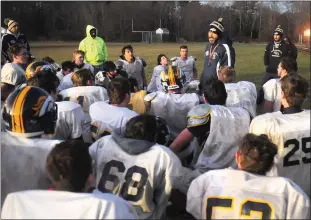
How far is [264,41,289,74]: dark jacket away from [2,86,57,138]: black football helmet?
7.89 m

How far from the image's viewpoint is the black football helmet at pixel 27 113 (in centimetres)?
348

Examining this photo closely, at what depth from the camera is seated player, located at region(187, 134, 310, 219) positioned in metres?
2.77

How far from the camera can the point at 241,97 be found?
5.73m

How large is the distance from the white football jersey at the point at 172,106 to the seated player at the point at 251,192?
2633mm

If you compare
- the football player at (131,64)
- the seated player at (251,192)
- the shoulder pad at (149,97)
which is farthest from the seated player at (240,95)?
the football player at (131,64)

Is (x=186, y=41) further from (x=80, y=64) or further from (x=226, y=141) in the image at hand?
(x=226, y=141)

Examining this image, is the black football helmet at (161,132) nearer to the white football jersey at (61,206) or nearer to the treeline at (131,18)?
the white football jersey at (61,206)

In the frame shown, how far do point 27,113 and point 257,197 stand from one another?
1955 millimetres

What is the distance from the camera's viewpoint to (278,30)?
1077cm

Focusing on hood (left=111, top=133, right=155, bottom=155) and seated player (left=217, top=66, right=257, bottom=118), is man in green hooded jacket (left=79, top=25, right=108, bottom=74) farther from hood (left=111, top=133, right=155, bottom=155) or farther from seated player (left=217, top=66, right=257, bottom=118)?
hood (left=111, top=133, right=155, bottom=155)

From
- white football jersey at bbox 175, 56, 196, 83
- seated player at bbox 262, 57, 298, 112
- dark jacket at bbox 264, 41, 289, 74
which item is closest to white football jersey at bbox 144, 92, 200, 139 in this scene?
seated player at bbox 262, 57, 298, 112

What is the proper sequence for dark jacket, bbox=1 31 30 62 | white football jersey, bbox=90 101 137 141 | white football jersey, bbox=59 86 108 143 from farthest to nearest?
dark jacket, bbox=1 31 30 62, white football jersey, bbox=59 86 108 143, white football jersey, bbox=90 101 137 141

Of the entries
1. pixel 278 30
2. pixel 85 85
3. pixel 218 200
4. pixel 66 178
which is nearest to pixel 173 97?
pixel 85 85

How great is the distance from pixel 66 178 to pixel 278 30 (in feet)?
30.8
